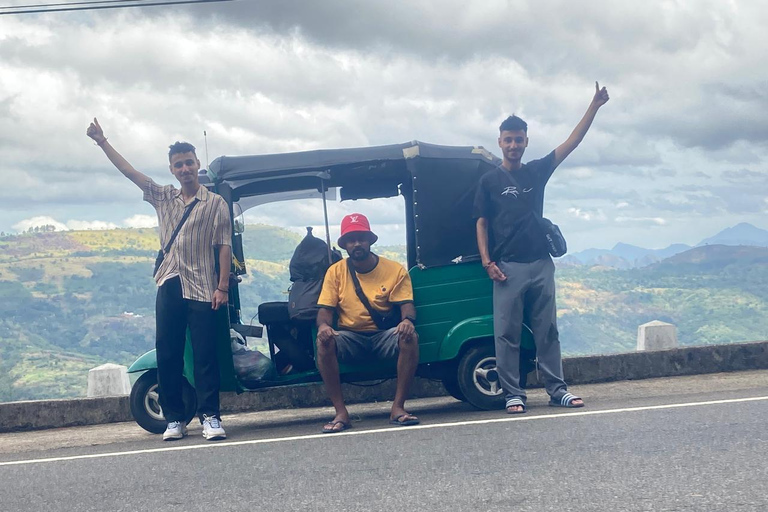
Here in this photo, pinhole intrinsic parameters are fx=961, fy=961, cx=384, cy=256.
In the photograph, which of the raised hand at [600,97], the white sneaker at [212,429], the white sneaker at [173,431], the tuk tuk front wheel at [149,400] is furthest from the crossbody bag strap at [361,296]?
Answer: the raised hand at [600,97]

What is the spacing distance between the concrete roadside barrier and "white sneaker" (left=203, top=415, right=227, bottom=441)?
5.24 feet

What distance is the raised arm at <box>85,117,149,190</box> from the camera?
7.23 metres

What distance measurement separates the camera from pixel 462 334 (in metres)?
7.60

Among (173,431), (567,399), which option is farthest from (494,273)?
(173,431)

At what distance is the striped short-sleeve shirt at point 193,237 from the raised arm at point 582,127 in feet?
8.68

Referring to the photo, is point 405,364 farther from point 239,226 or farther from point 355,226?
point 239,226

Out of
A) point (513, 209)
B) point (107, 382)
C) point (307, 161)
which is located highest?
point (307, 161)

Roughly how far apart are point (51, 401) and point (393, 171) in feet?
12.4

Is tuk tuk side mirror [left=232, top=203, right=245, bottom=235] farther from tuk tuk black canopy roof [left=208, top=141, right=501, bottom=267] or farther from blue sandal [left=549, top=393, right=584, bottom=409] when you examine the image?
blue sandal [left=549, top=393, right=584, bottom=409]

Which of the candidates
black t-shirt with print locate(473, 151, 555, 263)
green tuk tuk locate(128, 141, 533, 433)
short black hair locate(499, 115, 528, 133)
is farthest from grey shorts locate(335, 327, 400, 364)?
short black hair locate(499, 115, 528, 133)

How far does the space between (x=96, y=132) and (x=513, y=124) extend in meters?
3.20

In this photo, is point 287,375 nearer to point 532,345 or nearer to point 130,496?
point 532,345

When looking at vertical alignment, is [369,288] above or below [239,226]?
below

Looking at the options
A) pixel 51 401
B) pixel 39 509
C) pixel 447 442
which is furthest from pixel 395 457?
pixel 51 401
